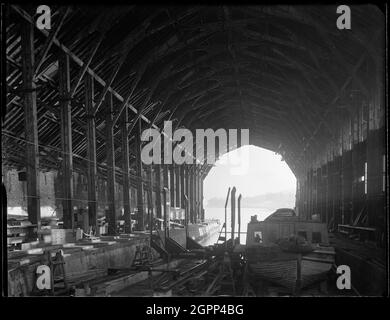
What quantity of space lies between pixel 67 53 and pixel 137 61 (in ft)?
15.8

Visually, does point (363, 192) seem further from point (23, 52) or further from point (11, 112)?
point (11, 112)

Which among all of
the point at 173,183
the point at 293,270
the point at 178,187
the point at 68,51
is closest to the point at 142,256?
the point at 293,270

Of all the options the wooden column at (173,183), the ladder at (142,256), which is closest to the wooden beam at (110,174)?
the ladder at (142,256)

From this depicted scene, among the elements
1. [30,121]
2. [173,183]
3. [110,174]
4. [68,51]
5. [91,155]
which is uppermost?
[68,51]

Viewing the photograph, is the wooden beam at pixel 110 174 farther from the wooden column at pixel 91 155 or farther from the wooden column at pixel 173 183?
the wooden column at pixel 173 183

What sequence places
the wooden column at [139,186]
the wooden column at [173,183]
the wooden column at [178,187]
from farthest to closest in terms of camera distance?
the wooden column at [178,187] → the wooden column at [173,183] → the wooden column at [139,186]

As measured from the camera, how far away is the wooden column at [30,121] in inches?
498

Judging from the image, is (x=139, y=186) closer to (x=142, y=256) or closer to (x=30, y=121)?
(x=142, y=256)

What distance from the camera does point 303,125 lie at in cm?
3116

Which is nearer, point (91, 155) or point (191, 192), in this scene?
point (91, 155)

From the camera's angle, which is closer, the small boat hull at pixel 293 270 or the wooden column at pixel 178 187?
the small boat hull at pixel 293 270

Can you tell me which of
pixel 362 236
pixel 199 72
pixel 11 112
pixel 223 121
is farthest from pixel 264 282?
pixel 223 121

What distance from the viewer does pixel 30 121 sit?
12805mm

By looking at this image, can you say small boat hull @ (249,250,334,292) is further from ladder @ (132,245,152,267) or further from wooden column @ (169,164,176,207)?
wooden column @ (169,164,176,207)
